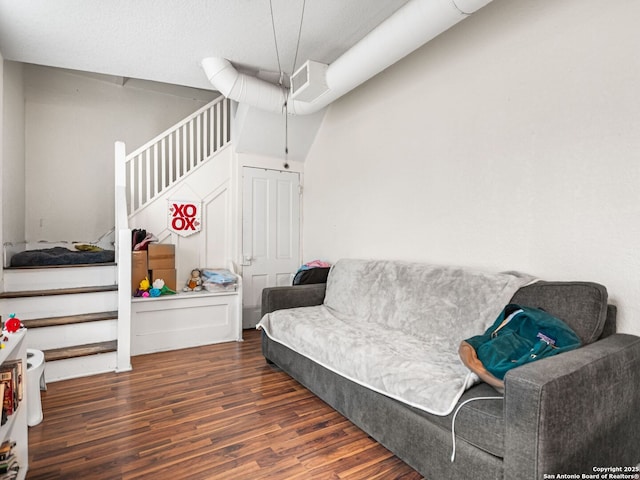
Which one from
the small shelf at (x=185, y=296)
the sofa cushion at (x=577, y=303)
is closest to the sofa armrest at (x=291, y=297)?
the small shelf at (x=185, y=296)

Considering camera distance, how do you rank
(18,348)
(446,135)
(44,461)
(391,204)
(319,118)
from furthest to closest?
(319,118)
(391,204)
(446,135)
(44,461)
(18,348)

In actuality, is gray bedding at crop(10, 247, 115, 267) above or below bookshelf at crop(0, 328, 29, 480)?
above

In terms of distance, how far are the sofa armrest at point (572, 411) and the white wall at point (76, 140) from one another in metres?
4.72

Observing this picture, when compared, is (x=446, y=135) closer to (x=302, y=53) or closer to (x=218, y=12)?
(x=302, y=53)

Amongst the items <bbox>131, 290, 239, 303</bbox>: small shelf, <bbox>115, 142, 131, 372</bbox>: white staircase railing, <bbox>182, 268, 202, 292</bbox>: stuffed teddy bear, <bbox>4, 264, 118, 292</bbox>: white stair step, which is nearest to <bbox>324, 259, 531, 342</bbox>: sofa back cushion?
<bbox>131, 290, 239, 303</bbox>: small shelf

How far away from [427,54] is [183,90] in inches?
137

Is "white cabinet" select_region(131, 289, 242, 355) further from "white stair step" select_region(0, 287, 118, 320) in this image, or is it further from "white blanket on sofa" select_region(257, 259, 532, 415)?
"white blanket on sofa" select_region(257, 259, 532, 415)

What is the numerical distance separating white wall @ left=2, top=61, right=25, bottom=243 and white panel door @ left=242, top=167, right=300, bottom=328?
2.21 meters

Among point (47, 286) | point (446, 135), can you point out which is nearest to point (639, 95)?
point (446, 135)

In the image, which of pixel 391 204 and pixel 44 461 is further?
pixel 391 204

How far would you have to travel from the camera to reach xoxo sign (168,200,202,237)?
12.7ft

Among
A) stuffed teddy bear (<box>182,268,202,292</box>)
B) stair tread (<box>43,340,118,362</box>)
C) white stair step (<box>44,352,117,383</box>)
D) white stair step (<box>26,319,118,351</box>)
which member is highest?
stuffed teddy bear (<box>182,268,202,292</box>)

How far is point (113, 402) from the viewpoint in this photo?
241cm

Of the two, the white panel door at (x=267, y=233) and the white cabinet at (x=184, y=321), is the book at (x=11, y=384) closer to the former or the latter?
the white cabinet at (x=184, y=321)
